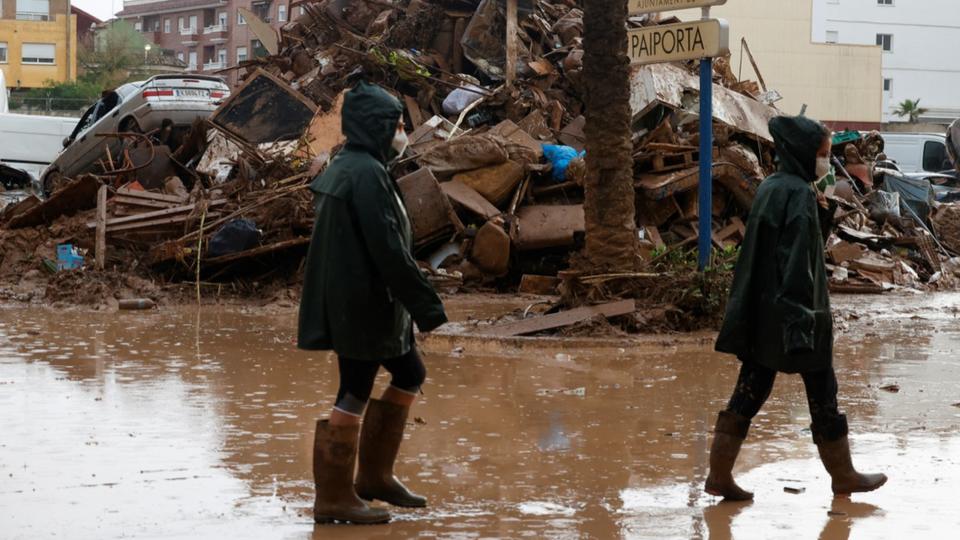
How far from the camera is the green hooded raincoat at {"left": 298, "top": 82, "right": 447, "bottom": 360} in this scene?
17.5 feet

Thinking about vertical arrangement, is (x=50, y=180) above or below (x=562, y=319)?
above

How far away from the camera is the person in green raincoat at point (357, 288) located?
5336 mm

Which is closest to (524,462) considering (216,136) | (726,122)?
(726,122)

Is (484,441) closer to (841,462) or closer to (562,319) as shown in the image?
(841,462)

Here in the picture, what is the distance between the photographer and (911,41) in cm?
8000

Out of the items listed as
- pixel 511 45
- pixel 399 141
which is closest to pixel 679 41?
pixel 399 141

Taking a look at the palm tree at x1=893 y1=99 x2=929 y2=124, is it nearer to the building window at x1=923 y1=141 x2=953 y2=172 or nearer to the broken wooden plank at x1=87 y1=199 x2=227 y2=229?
the building window at x1=923 y1=141 x2=953 y2=172

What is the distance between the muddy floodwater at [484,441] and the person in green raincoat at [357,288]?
0.27 m

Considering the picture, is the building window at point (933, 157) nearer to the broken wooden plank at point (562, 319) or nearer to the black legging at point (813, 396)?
the broken wooden plank at point (562, 319)

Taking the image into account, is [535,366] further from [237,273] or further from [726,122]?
[726,122]

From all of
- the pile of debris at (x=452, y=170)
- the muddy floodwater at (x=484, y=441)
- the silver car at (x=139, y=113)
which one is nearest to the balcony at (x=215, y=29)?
the silver car at (x=139, y=113)

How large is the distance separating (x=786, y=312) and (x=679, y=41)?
6.43m

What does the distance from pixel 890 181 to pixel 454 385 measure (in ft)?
48.9

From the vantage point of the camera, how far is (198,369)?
33.0ft
